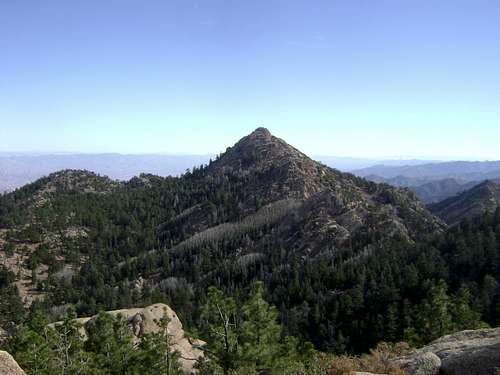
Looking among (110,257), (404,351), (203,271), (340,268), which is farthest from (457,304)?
(110,257)

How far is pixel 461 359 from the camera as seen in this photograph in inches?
936

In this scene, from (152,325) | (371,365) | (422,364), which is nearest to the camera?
(422,364)

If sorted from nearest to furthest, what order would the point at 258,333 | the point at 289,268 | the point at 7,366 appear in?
1. the point at 7,366
2. the point at 258,333
3. the point at 289,268

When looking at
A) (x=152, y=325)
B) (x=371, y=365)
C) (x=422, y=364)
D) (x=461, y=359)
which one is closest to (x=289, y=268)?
(x=152, y=325)

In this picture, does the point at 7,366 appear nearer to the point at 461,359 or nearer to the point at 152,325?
the point at 461,359

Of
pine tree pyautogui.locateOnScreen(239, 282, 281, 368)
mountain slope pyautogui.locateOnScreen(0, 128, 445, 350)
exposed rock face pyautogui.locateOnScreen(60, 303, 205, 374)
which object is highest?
pine tree pyautogui.locateOnScreen(239, 282, 281, 368)

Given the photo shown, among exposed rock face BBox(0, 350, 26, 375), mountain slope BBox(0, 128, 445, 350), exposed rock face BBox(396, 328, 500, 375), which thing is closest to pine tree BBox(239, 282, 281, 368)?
exposed rock face BBox(396, 328, 500, 375)

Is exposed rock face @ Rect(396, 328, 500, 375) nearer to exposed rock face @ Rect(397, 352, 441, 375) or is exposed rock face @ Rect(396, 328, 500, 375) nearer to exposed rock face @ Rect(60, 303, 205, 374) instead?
exposed rock face @ Rect(397, 352, 441, 375)

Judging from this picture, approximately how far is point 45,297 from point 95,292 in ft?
58.2

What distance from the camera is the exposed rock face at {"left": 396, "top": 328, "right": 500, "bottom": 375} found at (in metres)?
22.6

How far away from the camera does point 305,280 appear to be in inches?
5369

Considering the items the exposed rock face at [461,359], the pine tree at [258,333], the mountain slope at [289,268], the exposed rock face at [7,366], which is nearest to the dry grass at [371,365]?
the exposed rock face at [461,359]

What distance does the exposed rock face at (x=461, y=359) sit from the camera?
74.1 ft

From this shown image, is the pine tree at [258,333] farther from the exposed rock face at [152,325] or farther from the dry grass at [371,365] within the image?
the exposed rock face at [152,325]
